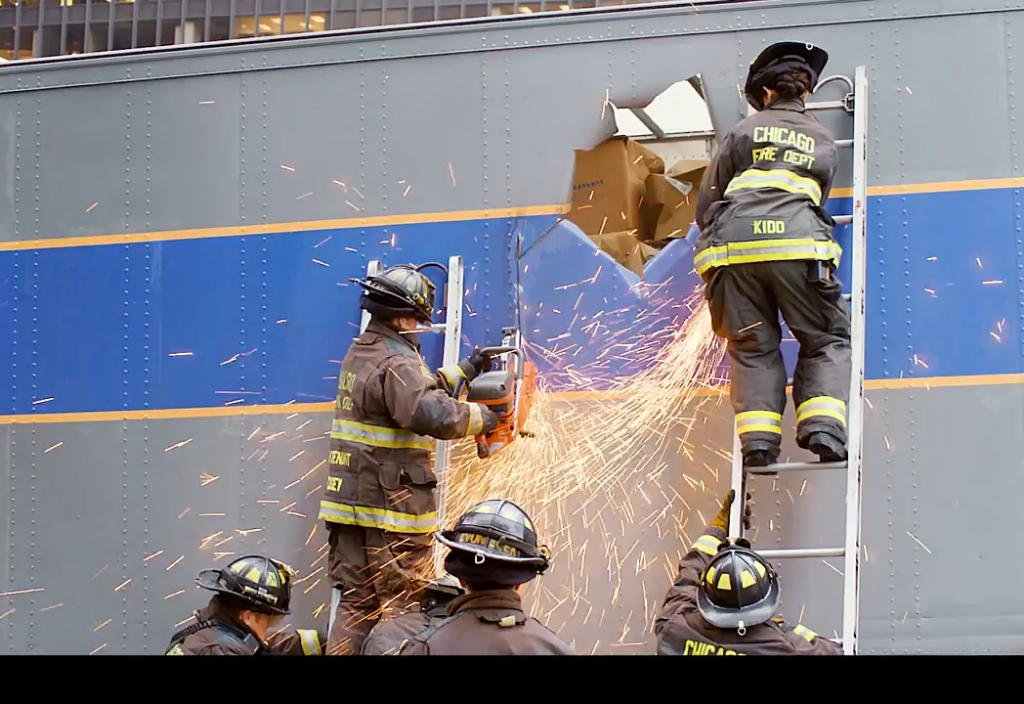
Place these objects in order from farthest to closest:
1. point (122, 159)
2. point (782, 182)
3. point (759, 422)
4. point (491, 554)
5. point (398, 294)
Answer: point (122, 159) < point (398, 294) < point (782, 182) < point (759, 422) < point (491, 554)

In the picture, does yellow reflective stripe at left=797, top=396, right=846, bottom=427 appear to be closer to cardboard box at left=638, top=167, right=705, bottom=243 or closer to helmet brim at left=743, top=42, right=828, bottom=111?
cardboard box at left=638, top=167, right=705, bottom=243

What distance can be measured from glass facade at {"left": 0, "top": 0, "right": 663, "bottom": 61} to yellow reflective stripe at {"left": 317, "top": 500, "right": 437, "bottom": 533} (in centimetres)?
194

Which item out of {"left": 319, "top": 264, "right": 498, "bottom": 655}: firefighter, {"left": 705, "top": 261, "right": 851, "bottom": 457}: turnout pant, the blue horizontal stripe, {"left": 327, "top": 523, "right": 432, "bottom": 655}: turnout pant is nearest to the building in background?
the blue horizontal stripe

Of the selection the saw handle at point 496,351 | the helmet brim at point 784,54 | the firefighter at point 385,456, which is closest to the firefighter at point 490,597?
the firefighter at point 385,456

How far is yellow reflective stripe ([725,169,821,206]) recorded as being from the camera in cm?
400

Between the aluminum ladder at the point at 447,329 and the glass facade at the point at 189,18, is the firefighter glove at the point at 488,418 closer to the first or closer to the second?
the aluminum ladder at the point at 447,329

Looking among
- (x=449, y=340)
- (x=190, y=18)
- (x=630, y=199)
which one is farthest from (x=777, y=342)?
(x=190, y=18)

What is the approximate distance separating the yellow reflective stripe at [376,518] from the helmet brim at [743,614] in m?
1.37

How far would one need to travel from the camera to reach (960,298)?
161 inches

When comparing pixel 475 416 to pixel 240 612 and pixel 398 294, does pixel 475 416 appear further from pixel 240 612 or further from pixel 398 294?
pixel 240 612

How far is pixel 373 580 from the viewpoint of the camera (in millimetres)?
4301

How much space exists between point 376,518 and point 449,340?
2.48ft
